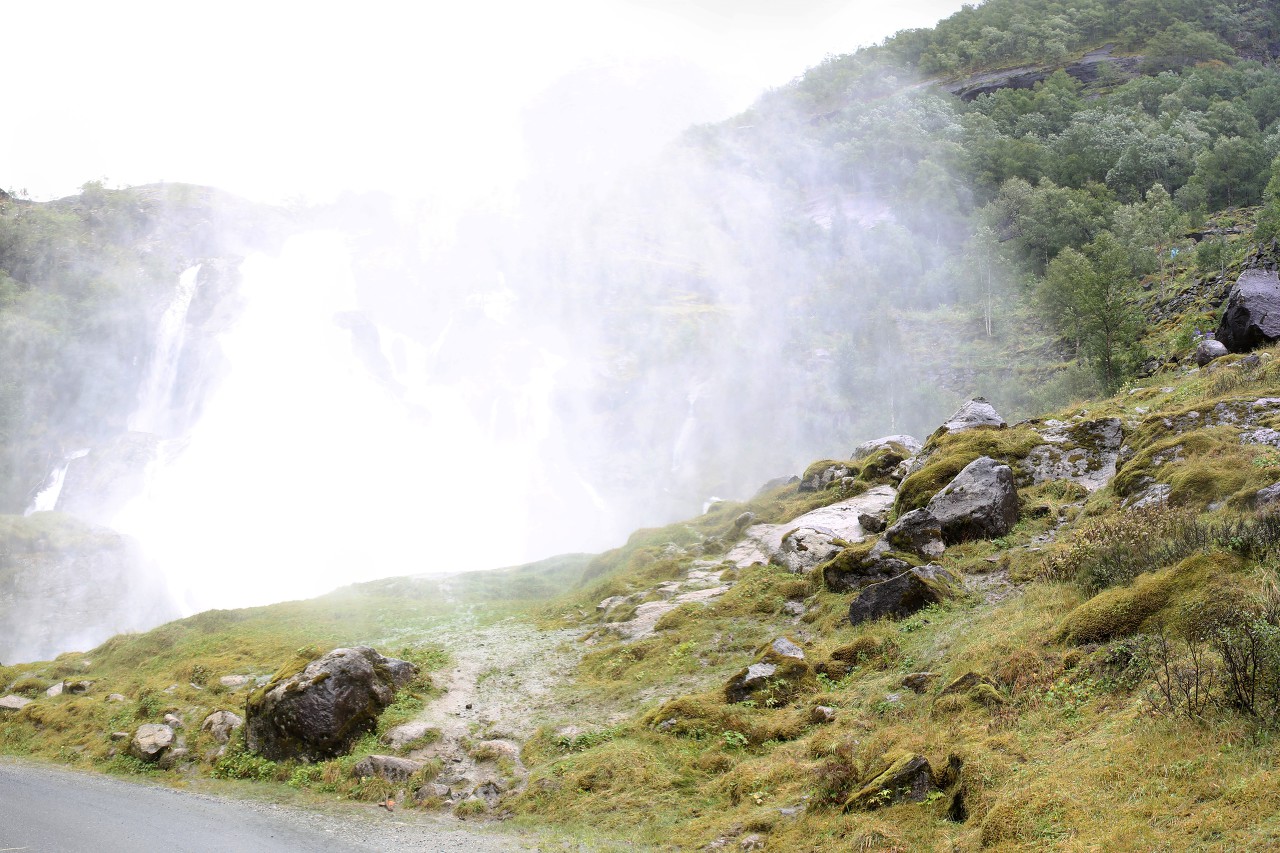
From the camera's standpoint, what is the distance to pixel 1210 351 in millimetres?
28656

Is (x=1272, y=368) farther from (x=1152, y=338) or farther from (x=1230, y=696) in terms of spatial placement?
(x=1152, y=338)

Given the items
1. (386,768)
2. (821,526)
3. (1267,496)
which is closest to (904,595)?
(1267,496)

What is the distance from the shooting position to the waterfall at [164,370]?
67.2m

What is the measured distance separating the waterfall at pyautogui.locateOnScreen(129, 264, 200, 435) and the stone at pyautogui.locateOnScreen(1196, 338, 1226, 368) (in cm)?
7234

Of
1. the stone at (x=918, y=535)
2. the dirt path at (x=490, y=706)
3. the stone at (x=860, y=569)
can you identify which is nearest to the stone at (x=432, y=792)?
the dirt path at (x=490, y=706)

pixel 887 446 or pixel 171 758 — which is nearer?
pixel 171 758

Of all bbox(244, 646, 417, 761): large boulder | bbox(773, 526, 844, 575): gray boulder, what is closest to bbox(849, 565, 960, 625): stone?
bbox(773, 526, 844, 575): gray boulder

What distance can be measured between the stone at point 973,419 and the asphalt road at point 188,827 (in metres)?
23.3

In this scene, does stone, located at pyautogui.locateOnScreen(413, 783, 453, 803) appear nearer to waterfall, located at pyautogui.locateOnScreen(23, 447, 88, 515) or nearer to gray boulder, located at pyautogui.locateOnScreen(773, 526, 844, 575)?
gray boulder, located at pyautogui.locateOnScreen(773, 526, 844, 575)

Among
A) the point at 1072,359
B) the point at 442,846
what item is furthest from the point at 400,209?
the point at 442,846

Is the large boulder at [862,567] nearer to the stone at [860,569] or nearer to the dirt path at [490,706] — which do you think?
the stone at [860,569]

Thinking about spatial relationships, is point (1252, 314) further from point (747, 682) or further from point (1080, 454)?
point (747, 682)

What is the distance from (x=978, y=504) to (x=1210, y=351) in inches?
626

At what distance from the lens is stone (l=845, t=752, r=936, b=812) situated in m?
9.24
